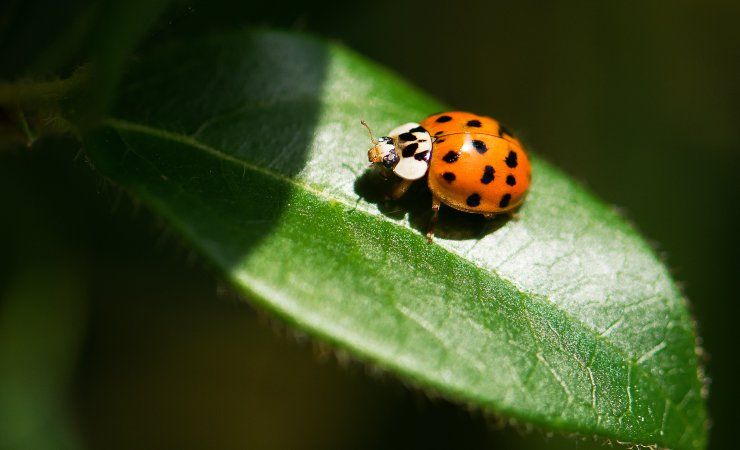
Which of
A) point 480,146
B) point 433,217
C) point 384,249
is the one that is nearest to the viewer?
point 384,249

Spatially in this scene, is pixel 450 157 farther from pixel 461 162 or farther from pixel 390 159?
pixel 390 159

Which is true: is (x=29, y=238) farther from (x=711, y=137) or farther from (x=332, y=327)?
(x=711, y=137)

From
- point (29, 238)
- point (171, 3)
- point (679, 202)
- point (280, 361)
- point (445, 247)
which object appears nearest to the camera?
point (171, 3)

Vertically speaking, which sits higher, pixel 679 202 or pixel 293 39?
pixel 293 39

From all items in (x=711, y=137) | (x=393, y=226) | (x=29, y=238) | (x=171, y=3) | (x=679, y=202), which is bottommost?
(x=29, y=238)

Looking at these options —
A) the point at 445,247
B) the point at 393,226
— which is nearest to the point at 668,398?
the point at 445,247

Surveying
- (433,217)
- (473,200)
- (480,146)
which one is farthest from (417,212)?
(480,146)

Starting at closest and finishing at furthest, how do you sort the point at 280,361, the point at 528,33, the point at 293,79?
the point at 293,79, the point at 280,361, the point at 528,33
